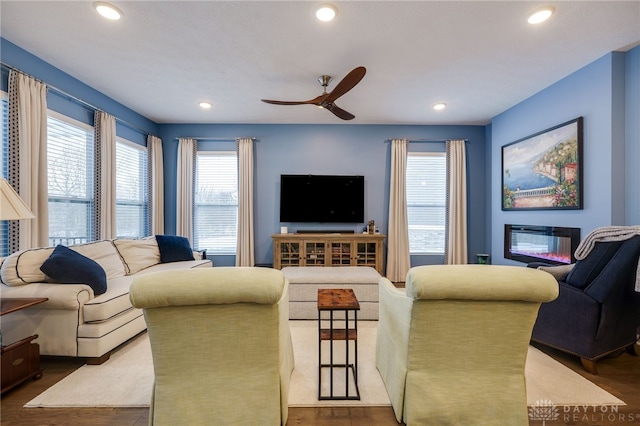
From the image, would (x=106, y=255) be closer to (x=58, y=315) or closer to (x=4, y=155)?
(x=58, y=315)

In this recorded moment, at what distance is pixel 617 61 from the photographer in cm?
284

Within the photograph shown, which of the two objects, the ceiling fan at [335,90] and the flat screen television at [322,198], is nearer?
the ceiling fan at [335,90]

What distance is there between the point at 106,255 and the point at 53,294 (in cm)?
105

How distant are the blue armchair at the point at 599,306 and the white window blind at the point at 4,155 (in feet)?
15.5

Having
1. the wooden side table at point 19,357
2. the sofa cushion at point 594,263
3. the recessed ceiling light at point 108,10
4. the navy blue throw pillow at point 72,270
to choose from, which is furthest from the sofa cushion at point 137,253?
the sofa cushion at point 594,263

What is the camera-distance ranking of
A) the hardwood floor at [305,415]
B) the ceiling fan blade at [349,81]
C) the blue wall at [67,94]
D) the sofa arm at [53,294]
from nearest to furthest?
1. the hardwood floor at [305,415]
2. the sofa arm at [53,294]
3. the ceiling fan blade at [349,81]
4. the blue wall at [67,94]

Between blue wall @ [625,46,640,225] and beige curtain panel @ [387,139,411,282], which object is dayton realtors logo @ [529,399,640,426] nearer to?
blue wall @ [625,46,640,225]

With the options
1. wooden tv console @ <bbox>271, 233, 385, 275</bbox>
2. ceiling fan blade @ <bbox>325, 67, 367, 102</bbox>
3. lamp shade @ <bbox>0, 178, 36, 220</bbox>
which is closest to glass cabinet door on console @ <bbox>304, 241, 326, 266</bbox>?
wooden tv console @ <bbox>271, 233, 385, 275</bbox>

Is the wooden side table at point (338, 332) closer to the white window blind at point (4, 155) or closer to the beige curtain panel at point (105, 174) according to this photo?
the white window blind at point (4, 155)

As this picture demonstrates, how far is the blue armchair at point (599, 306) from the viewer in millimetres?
2025

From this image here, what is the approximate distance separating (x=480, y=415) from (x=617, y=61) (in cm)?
358

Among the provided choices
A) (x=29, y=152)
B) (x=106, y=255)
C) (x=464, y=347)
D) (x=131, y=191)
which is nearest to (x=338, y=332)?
(x=464, y=347)

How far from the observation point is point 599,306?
6.71 ft

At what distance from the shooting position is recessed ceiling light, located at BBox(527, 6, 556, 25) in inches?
86.6
